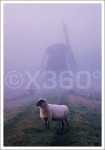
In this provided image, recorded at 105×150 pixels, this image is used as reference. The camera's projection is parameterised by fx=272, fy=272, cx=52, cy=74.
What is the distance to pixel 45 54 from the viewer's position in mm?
7152

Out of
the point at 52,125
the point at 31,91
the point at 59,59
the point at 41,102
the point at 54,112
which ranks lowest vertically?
the point at 52,125

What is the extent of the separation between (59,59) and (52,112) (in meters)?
1.43

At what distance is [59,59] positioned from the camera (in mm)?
7164

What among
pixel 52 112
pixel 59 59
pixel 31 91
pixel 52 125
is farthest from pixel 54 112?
pixel 59 59

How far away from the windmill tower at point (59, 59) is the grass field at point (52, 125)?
0.74 meters

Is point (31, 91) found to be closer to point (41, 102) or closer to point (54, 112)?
point (41, 102)

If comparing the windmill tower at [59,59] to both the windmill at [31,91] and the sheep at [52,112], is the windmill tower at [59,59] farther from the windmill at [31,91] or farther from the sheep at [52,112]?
the sheep at [52,112]

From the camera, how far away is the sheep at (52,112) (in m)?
6.59

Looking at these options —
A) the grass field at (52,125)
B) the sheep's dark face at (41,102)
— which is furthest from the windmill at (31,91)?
the sheep's dark face at (41,102)

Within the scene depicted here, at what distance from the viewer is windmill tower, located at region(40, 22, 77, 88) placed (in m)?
7.03

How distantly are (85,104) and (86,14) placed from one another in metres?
2.34

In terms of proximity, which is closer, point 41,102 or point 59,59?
point 41,102

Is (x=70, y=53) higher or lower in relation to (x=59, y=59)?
higher

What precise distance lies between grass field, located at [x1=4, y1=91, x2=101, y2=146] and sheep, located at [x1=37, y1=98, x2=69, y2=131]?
0.12 metres
